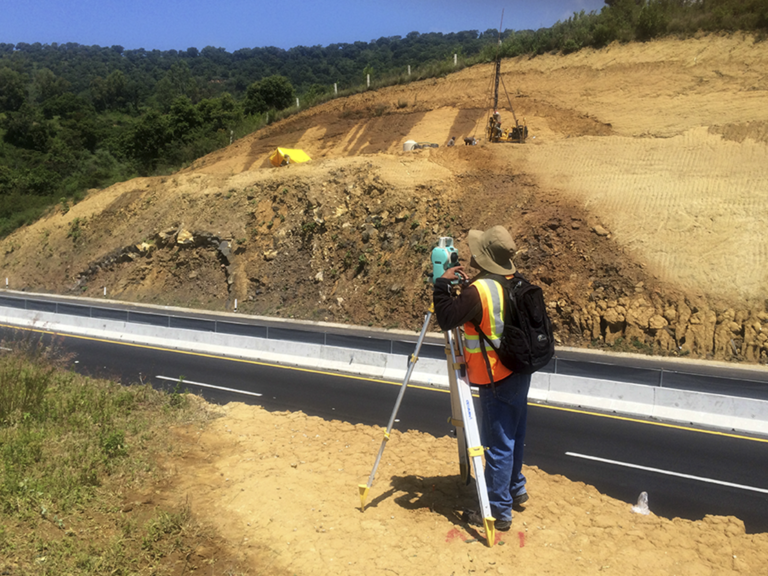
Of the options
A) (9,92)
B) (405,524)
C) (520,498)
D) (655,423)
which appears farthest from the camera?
(9,92)

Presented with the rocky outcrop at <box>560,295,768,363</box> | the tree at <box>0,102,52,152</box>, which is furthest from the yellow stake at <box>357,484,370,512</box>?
the tree at <box>0,102,52,152</box>

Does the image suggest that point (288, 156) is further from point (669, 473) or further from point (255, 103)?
point (669, 473)

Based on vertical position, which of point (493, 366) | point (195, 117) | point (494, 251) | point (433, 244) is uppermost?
point (195, 117)

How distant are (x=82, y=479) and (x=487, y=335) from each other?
12.3 feet

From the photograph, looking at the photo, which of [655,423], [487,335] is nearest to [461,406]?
[487,335]

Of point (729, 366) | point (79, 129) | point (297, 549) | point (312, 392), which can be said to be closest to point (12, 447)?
point (297, 549)

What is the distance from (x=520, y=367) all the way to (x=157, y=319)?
16746mm

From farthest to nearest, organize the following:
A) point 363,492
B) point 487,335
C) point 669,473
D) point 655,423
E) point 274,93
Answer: point 274,93
point 655,423
point 669,473
point 363,492
point 487,335

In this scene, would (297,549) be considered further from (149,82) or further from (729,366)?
(149,82)

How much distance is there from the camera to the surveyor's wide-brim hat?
490 cm

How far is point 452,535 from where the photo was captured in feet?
16.0

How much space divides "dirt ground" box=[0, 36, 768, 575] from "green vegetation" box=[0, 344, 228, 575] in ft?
1.47

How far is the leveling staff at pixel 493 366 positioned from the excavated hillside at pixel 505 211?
559 inches

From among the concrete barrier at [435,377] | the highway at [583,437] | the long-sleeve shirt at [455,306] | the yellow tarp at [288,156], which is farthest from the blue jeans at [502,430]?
the yellow tarp at [288,156]
